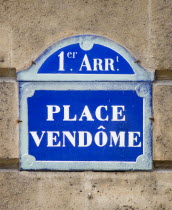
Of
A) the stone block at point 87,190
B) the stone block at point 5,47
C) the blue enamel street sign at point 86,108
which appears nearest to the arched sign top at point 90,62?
the blue enamel street sign at point 86,108

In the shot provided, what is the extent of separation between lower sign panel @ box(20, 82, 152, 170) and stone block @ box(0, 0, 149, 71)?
186 millimetres

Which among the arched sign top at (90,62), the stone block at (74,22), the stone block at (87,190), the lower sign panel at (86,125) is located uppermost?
the stone block at (74,22)

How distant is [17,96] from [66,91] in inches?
9.4

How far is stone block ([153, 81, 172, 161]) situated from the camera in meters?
1.73

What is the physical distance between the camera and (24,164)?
1.79 metres

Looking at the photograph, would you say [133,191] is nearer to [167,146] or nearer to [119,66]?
[167,146]

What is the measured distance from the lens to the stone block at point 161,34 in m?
1.70

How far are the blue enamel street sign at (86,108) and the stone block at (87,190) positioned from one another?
0.17ft

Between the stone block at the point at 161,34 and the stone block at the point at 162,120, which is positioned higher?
the stone block at the point at 161,34

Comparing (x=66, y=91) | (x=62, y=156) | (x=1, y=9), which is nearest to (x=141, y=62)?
(x=66, y=91)

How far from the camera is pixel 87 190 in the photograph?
1.79m

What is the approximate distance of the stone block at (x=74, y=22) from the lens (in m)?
1.70

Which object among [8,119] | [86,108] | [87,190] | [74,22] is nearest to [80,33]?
[74,22]

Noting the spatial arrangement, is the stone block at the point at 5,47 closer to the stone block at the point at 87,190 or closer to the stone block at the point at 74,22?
the stone block at the point at 74,22
